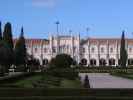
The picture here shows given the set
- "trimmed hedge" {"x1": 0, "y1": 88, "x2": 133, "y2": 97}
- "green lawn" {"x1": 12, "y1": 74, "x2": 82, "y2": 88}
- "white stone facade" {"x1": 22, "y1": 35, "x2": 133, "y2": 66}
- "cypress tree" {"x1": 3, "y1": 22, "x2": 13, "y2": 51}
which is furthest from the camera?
"white stone facade" {"x1": 22, "y1": 35, "x2": 133, "y2": 66}

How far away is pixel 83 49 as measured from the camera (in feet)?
365

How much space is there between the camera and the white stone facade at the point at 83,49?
357ft

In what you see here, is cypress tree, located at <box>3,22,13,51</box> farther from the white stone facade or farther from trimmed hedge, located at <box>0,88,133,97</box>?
the white stone facade

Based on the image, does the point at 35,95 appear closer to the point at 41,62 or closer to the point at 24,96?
the point at 24,96

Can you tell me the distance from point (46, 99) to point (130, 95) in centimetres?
282

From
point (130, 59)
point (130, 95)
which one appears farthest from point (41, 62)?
point (130, 95)

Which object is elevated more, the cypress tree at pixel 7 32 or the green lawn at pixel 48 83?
the cypress tree at pixel 7 32

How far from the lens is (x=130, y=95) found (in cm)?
1403

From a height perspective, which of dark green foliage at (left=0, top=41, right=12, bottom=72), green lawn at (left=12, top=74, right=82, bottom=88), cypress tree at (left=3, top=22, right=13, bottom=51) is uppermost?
cypress tree at (left=3, top=22, right=13, bottom=51)

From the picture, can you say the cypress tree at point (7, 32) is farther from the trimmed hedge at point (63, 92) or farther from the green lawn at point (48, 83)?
the trimmed hedge at point (63, 92)

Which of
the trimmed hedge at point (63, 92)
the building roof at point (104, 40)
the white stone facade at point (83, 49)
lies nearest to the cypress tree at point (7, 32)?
the trimmed hedge at point (63, 92)

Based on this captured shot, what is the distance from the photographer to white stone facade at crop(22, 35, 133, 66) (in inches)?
4281

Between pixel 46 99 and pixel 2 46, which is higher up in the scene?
pixel 2 46

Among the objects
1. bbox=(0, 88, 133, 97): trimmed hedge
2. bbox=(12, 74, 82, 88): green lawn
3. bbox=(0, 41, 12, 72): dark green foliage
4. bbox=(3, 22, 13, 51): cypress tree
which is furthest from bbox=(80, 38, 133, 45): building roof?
bbox=(0, 88, 133, 97): trimmed hedge
